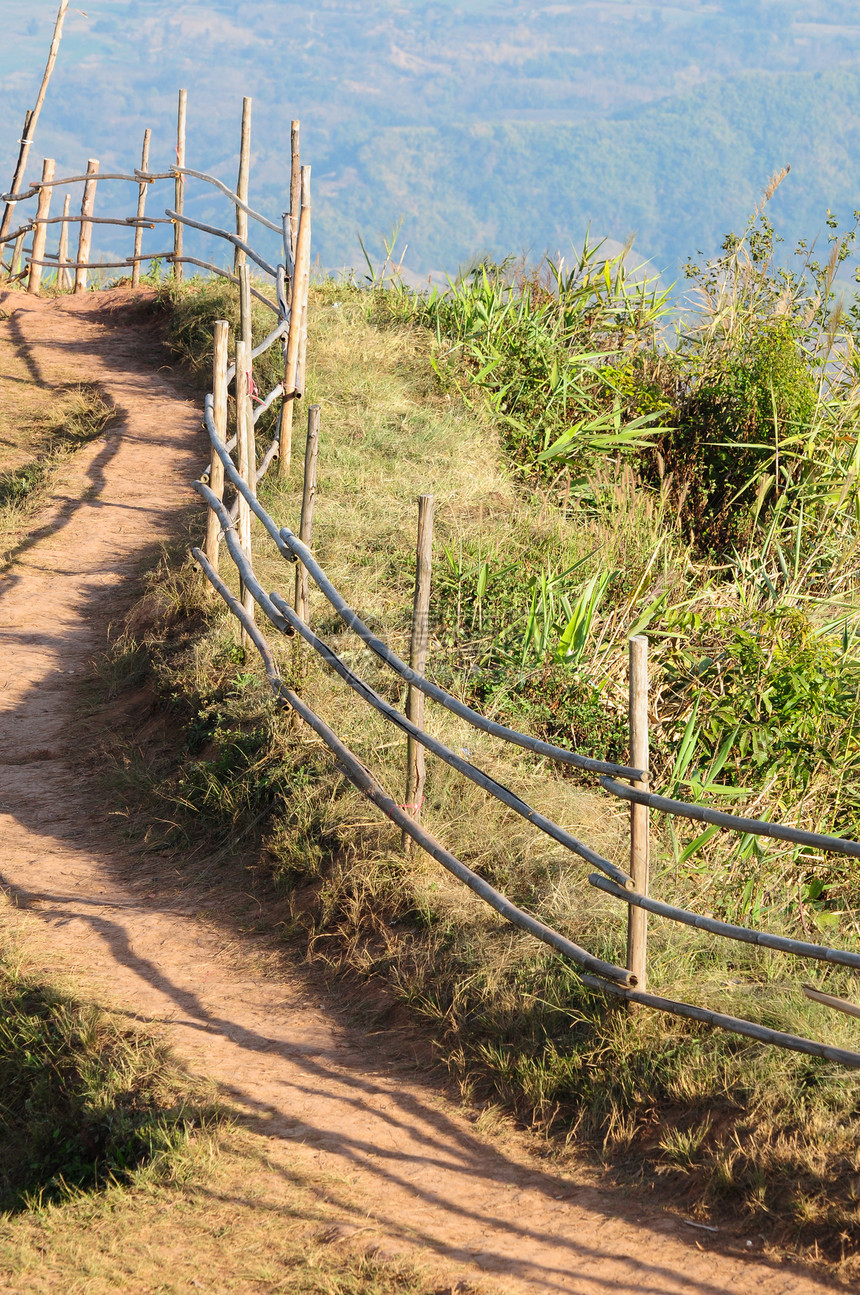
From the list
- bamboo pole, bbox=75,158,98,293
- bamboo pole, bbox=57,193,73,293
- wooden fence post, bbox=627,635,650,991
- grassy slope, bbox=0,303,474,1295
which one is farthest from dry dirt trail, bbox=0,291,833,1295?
bamboo pole, bbox=57,193,73,293

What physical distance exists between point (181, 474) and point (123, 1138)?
5752 millimetres

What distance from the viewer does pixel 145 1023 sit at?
324 cm

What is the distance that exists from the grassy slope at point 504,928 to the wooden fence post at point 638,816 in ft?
0.57

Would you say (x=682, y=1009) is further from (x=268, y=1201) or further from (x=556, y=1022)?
(x=268, y=1201)

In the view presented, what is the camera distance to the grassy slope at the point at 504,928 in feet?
8.70

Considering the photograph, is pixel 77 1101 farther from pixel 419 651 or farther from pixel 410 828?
pixel 419 651

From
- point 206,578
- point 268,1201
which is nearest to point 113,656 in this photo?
point 206,578

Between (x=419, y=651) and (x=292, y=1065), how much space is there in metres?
1.31

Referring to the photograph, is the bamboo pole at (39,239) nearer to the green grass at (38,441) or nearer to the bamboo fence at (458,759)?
the green grass at (38,441)

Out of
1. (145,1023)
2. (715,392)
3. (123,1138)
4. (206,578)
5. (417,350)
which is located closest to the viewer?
(123,1138)

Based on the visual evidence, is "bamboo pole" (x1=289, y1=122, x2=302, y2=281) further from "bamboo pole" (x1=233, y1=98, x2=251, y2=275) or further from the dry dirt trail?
the dry dirt trail

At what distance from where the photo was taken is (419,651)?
3.68 metres

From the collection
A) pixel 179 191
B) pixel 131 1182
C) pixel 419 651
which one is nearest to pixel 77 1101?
pixel 131 1182

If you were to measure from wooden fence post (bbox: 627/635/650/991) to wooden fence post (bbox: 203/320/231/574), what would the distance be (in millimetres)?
3078
